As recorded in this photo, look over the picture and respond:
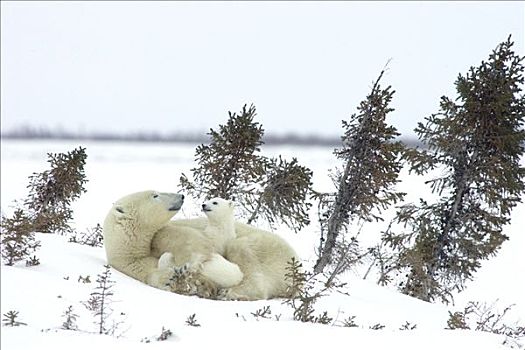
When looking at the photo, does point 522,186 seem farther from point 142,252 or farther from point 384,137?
point 142,252

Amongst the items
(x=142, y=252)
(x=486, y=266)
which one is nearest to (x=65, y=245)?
(x=142, y=252)

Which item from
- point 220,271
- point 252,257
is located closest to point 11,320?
point 220,271

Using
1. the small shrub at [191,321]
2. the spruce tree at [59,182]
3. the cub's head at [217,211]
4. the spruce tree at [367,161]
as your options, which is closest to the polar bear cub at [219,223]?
the cub's head at [217,211]

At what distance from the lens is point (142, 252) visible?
917cm

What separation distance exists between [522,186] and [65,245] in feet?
37.6

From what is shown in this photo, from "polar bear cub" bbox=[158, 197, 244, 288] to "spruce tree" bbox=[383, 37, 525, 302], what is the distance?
7.37 m

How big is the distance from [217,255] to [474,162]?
31.5 feet

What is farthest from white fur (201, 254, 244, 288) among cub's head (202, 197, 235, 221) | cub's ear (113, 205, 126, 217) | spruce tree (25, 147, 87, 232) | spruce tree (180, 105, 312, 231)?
spruce tree (180, 105, 312, 231)

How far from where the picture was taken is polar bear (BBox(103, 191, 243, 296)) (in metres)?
8.66

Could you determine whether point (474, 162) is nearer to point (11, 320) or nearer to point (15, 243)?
point (15, 243)

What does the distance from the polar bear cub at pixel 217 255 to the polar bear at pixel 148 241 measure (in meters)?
0.01

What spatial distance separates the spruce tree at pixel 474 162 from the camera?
15703 mm

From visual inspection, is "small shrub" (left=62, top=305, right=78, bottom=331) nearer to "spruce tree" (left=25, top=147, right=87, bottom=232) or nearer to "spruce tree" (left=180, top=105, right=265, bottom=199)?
"spruce tree" (left=25, top=147, right=87, bottom=232)

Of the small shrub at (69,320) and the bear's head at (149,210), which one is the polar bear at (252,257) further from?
the small shrub at (69,320)
